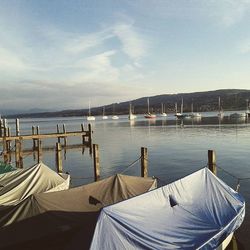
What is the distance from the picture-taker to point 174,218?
10914mm

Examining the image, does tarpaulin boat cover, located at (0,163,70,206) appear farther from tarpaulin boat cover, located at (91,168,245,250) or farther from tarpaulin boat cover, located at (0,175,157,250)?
tarpaulin boat cover, located at (91,168,245,250)

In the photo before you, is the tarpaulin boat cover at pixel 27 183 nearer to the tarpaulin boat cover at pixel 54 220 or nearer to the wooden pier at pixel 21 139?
the tarpaulin boat cover at pixel 54 220

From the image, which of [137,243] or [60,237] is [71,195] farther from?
[137,243]

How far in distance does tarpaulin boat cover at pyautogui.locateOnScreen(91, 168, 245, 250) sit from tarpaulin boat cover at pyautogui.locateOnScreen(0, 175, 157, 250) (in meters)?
0.72

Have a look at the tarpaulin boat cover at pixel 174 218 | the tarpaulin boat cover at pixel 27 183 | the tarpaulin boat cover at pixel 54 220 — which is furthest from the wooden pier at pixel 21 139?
the tarpaulin boat cover at pixel 174 218

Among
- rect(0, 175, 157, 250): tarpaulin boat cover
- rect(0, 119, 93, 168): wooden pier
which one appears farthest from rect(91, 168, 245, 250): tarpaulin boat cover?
rect(0, 119, 93, 168): wooden pier

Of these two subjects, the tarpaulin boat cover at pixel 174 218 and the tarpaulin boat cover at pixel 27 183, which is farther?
the tarpaulin boat cover at pixel 27 183

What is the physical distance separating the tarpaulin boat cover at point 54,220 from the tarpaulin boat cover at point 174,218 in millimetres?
718

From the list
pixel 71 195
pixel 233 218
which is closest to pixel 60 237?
pixel 71 195

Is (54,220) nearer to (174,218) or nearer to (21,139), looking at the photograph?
(174,218)

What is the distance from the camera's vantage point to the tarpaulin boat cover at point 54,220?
951 centimetres

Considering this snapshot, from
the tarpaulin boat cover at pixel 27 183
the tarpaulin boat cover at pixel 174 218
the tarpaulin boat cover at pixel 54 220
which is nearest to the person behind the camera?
the tarpaulin boat cover at pixel 174 218

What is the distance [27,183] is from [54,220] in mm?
8246

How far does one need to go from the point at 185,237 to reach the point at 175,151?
3240 centimetres
